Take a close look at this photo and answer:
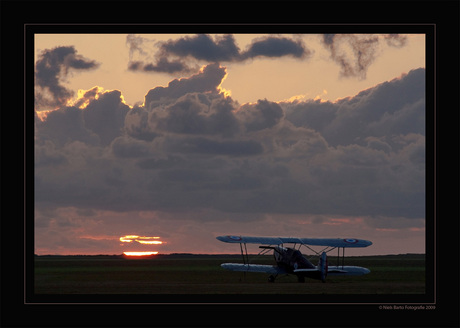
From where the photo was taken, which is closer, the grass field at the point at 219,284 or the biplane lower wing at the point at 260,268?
the grass field at the point at 219,284

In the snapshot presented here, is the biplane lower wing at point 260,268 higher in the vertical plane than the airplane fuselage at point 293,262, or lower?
lower

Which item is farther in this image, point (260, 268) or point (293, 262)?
point (260, 268)

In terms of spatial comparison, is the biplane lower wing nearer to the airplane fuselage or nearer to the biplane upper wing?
the airplane fuselage

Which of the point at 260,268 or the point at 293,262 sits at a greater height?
the point at 293,262

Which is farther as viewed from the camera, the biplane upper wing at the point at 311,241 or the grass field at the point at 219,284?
the biplane upper wing at the point at 311,241

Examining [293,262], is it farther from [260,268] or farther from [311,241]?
[260,268]

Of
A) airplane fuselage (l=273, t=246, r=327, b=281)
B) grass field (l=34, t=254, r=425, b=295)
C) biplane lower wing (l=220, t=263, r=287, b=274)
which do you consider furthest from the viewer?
biplane lower wing (l=220, t=263, r=287, b=274)

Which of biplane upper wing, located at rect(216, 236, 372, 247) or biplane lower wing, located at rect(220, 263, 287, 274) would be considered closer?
biplane upper wing, located at rect(216, 236, 372, 247)

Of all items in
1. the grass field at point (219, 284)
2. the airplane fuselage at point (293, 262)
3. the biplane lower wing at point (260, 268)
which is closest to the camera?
the grass field at point (219, 284)

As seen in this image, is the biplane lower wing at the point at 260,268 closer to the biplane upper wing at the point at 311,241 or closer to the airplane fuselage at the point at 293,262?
the airplane fuselage at the point at 293,262

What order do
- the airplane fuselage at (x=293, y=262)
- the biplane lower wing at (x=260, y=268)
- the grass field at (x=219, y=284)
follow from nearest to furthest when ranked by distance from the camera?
1. the grass field at (x=219, y=284)
2. the airplane fuselage at (x=293, y=262)
3. the biplane lower wing at (x=260, y=268)

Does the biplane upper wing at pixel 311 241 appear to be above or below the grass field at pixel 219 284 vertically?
above

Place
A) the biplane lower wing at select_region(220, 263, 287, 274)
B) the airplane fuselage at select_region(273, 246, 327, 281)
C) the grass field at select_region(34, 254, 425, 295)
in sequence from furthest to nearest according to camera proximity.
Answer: the biplane lower wing at select_region(220, 263, 287, 274)
the airplane fuselage at select_region(273, 246, 327, 281)
the grass field at select_region(34, 254, 425, 295)
